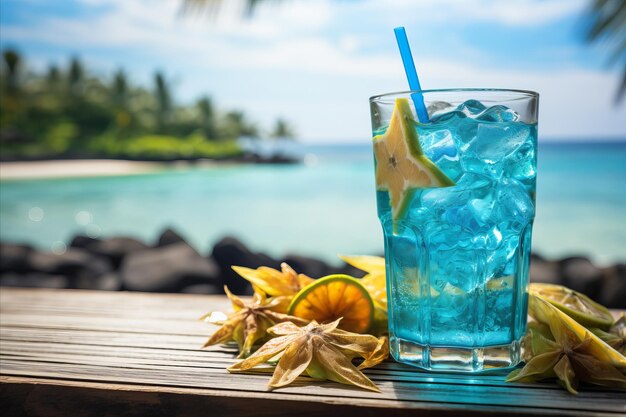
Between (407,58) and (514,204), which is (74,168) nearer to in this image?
(407,58)

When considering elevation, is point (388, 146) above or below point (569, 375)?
above

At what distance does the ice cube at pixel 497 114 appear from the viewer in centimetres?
128

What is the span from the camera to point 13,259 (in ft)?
15.7

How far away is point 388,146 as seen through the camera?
4.31 feet

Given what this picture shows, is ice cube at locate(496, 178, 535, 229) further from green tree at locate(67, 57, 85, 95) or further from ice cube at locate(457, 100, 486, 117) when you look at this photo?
green tree at locate(67, 57, 85, 95)

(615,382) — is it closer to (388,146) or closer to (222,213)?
(388,146)

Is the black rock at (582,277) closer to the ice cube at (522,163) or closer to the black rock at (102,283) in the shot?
the black rock at (102,283)

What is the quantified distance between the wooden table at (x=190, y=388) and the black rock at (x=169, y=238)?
3.23 meters

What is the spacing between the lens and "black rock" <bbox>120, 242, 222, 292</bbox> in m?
3.66

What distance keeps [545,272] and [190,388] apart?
381 cm

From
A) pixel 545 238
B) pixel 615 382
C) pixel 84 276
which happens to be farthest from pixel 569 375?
pixel 545 238

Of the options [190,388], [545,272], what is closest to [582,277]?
[545,272]

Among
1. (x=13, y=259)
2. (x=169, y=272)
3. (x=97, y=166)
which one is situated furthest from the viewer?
(x=97, y=166)

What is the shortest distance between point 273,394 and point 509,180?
0.61 m
